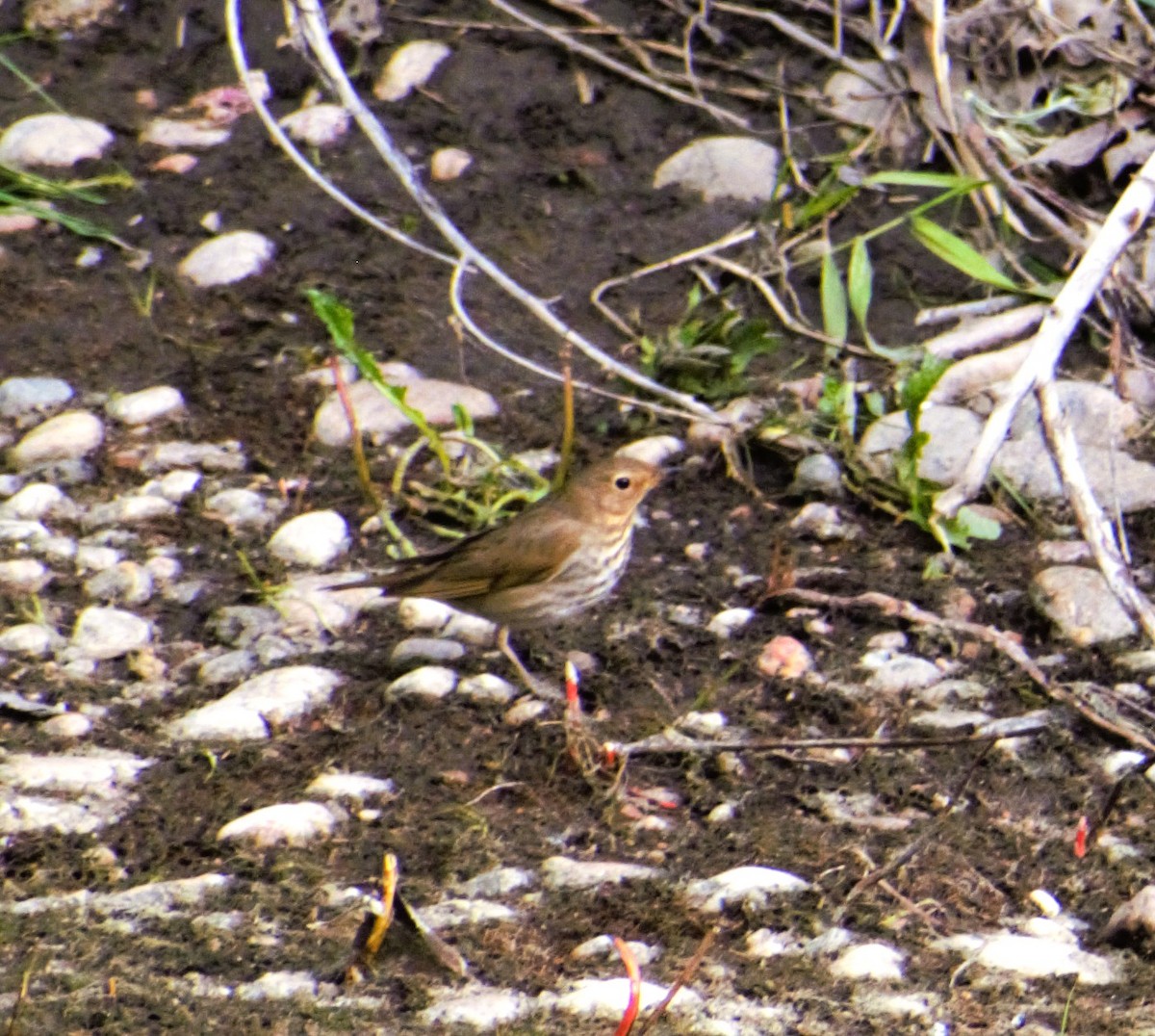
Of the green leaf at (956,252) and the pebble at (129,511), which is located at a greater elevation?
the green leaf at (956,252)

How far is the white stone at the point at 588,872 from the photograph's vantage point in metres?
3.38

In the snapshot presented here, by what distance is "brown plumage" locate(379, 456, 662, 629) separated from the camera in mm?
4590

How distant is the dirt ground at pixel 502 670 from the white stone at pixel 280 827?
4cm

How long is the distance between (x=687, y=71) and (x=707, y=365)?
63.7 inches

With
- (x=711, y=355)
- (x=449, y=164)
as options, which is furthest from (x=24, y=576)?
(x=449, y=164)

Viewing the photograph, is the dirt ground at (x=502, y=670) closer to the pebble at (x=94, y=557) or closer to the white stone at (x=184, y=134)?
the white stone at (x=184, y=134)

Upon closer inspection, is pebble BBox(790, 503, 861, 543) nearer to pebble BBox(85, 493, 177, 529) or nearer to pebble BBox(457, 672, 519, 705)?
pebble BBox(457, 672, 519, 705)

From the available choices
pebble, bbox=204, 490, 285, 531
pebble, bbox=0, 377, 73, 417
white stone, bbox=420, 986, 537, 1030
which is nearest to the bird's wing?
pebble, bbox=204, 490, 285, 531

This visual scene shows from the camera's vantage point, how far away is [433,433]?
506cm

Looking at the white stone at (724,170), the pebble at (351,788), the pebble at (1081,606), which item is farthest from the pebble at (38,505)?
the pebble at (1081,606)

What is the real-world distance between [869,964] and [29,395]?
3465 mm

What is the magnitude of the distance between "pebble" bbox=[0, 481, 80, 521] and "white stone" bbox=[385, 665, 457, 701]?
130 cm

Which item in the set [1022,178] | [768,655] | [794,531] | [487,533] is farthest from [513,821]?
[1022,178]

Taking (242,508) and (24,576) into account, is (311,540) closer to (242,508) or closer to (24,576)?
(242,508)
